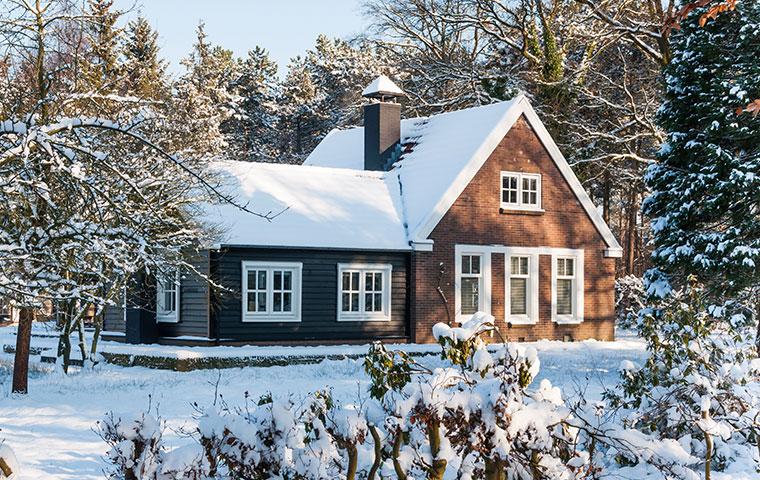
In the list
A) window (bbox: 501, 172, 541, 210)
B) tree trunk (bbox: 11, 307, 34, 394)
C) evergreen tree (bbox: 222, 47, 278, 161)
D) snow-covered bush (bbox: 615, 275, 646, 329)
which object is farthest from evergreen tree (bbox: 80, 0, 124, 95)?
evergreen tree (bbox: 222, 47, 278, 161)

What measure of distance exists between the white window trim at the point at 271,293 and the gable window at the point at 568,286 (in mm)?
8051

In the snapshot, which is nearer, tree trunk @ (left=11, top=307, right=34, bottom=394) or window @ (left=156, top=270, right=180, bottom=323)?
tree trunk @ (left=11, top=307, right=34, bottom=394)

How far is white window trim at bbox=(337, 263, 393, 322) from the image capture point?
2633 cm


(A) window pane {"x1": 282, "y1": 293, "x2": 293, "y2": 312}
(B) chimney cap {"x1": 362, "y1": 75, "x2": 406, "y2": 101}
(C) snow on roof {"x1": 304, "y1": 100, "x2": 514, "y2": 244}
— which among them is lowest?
(A) window pane {"x1": 282, "y1": 293, "x2": 293, "y2": 312}

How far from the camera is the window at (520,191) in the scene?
29172 millimetres

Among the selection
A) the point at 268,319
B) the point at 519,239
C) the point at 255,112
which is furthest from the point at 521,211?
the point at 255,112

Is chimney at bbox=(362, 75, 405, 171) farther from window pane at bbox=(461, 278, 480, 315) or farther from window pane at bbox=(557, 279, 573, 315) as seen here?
window pane at bbox=(557, 279, 573, 315)

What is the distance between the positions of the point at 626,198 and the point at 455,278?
29.0 metres

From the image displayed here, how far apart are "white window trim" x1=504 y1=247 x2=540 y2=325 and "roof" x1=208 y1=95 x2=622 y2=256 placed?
2415 mm

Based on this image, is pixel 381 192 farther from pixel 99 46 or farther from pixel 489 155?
pixel 99 46

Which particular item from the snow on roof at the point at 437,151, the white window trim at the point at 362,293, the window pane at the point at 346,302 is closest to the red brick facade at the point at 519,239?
the snow on roof at the point at 437,151

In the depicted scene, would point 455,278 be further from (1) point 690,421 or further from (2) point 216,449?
(2) point 216,449

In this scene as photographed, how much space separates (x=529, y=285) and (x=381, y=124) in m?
6.88

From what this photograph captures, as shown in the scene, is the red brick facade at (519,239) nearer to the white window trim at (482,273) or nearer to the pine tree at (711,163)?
the white window trim at (482,273)
